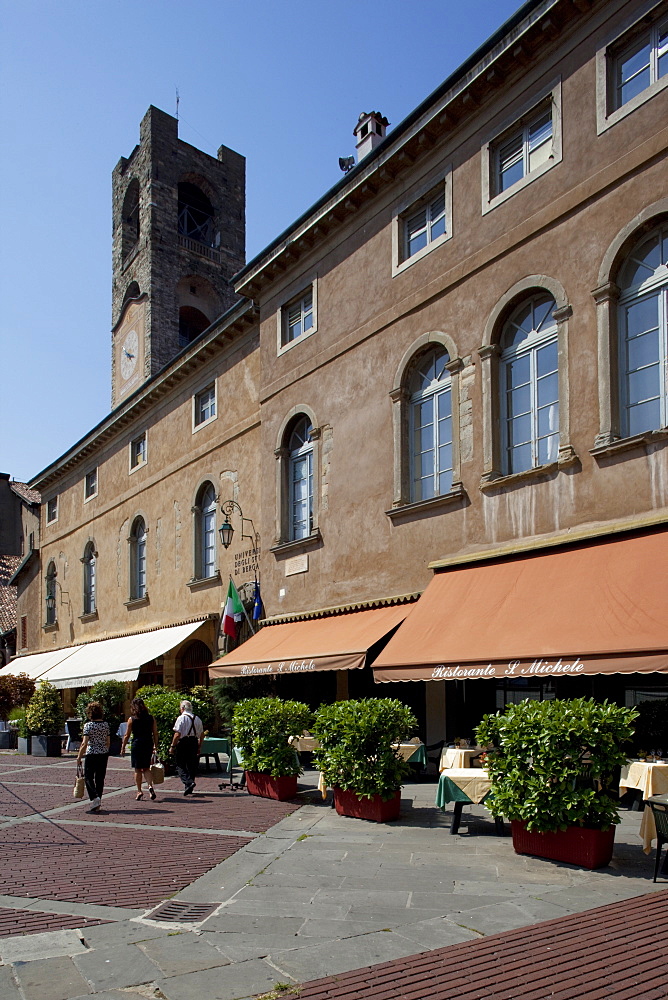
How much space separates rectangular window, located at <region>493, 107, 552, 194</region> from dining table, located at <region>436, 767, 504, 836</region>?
852 cm

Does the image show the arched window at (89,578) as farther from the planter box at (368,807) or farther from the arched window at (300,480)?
the planter box at (368,807)

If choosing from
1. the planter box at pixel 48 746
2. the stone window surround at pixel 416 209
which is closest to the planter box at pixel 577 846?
the stone window surround at pixel 416 209

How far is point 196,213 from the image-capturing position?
44219mm

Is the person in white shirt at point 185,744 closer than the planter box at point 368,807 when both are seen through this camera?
No

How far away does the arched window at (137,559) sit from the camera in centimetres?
2645

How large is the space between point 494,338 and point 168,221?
30411 millimetres

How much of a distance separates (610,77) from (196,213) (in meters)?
35.6

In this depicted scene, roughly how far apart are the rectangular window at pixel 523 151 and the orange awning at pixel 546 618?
18.8ft

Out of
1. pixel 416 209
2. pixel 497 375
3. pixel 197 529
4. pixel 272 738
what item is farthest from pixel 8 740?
pixel 416 209

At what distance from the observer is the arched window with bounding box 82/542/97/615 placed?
30422mm

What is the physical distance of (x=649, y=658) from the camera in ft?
28.5

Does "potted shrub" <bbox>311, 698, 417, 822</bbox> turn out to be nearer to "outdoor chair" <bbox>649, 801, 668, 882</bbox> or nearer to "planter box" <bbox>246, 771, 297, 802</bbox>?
"planter box" <bbox>246, 771, 297, 802</bbox>

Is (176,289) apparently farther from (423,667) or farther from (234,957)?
(234,957)

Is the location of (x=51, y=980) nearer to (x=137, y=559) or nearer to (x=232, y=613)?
(x=232, y=613)
